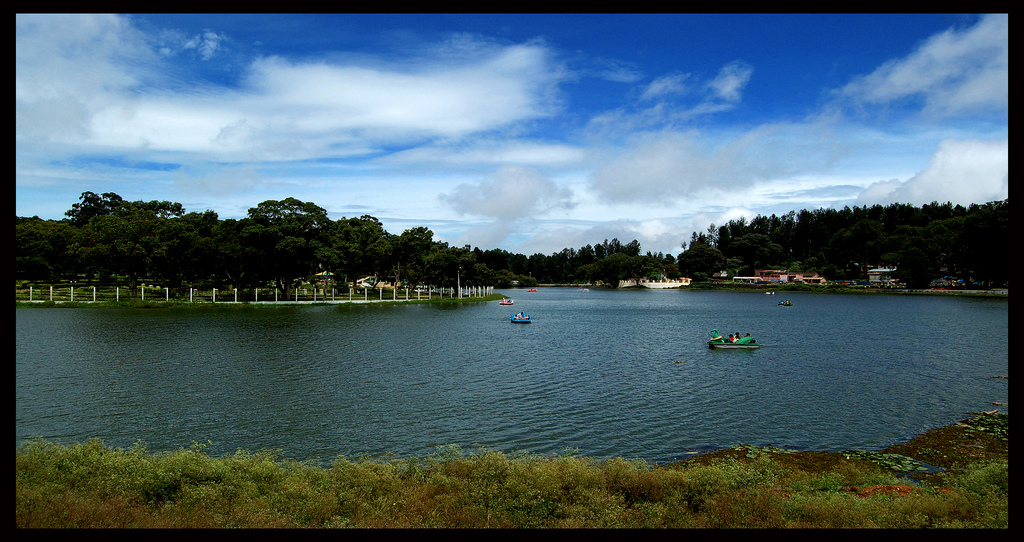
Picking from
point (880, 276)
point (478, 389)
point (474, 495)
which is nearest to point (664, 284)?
point (880, 276)

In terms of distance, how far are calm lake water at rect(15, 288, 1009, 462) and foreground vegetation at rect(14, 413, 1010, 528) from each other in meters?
3.82

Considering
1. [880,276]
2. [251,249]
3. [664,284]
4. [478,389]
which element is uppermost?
[251,249]

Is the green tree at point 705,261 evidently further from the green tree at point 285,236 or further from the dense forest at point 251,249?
the green tree at point 285,236

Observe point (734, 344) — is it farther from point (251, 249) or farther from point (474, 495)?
point (251, 249)

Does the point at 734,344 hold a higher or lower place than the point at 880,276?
lower

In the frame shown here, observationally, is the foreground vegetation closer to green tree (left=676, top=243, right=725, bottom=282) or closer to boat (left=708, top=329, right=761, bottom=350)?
boat (left=708, top=329, right=761, bottom=350)

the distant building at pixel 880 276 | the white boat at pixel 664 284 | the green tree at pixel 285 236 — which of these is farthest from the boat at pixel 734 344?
the white boat at pixel 664 284

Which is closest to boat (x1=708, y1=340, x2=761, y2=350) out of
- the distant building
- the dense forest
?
the dense forest

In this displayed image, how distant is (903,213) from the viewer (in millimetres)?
190000

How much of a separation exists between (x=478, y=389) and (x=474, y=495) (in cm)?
1443

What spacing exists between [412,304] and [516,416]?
6854 cm

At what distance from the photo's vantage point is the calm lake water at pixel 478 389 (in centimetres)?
1828

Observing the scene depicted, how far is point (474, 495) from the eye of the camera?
1117 cm
